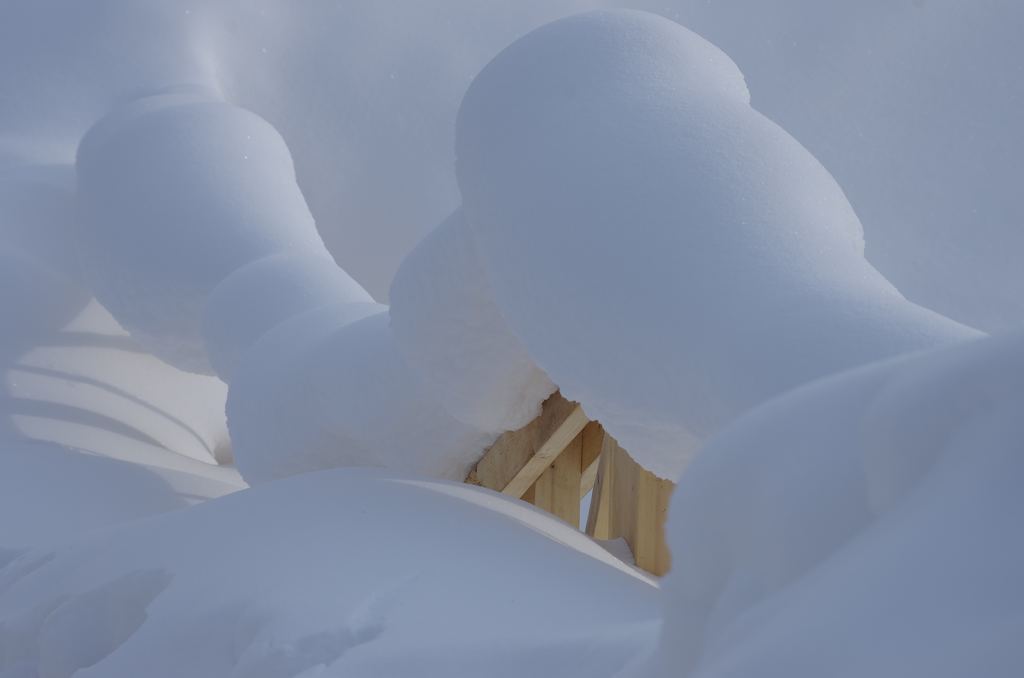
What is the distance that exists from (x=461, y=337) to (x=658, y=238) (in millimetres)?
751

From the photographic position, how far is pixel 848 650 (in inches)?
33.4

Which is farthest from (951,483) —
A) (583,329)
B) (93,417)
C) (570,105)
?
(93,417)

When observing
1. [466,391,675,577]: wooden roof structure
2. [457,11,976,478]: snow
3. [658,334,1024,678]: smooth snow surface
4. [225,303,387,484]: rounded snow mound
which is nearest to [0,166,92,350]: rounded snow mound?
[225,303,387,484]: rounded snow mound

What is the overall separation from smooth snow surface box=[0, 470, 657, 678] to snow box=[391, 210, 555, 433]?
26 cm

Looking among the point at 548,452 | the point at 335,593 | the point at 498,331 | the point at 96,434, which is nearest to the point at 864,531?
the point at 335,593

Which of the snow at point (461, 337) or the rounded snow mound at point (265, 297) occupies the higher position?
the rounded snow mound at point (265, 297)

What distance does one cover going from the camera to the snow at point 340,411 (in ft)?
10.1

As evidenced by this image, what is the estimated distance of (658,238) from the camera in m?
2.15

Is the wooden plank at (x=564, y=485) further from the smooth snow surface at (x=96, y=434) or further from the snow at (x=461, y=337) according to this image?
the smooth snow surface at (x=96, y=434)

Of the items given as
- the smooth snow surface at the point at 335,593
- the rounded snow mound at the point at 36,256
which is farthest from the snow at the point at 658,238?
the rounded snow mound at the point at 36,256

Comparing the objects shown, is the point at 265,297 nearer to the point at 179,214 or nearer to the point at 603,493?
the point at 179,214

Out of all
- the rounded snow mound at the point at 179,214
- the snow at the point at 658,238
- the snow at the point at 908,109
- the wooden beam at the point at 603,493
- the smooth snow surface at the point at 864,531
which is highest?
the snow at the point at 908,109

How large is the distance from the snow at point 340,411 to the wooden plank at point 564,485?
0.23 m

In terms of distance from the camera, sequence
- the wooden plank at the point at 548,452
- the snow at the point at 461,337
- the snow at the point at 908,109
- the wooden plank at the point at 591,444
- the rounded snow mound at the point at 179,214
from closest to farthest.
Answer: the snow at the point at 461,337, the wooden plank at the point at 548,452, the wooden plank at the point at 591,444, the rounded snow mound at the point at 179,214, the snow at the point at 908,109
